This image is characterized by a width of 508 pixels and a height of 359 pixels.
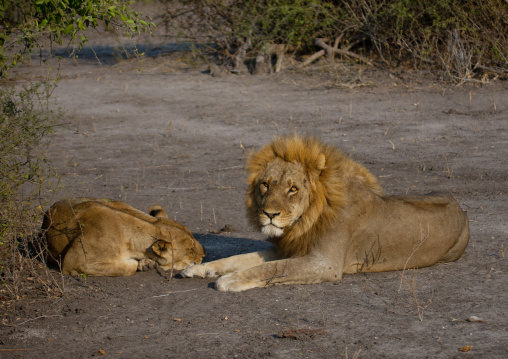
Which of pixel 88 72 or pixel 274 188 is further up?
pixel 274 188

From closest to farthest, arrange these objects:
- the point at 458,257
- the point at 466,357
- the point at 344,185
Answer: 1. the point at 466,357
2. the point at 344,185
3. the point at 458,257

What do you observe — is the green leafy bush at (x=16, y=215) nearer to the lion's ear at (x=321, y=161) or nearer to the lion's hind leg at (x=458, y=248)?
the lion's ear at (x=321, y=161)

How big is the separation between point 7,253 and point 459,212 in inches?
130

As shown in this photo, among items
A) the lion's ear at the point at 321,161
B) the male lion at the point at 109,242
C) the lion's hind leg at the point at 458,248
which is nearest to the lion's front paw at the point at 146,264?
the male lion at the point at 109,242

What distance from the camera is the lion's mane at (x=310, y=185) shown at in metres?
4.93

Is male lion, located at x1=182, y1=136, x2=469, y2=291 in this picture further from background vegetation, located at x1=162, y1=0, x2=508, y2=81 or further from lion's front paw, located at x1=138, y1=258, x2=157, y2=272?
background vegetation, located at x1=162, y1=0, x2=508, y2=81

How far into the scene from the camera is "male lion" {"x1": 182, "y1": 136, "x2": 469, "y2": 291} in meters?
4.86

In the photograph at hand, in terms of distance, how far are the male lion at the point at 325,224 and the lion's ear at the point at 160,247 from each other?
26 centimetres

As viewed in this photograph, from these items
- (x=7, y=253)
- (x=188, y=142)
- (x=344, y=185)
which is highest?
(x=344, y=185)

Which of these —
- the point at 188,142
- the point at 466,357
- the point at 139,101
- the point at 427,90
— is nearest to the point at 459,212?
the point at 466,357

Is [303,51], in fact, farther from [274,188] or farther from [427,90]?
[274,188]

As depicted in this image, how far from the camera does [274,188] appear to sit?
4.86 meters

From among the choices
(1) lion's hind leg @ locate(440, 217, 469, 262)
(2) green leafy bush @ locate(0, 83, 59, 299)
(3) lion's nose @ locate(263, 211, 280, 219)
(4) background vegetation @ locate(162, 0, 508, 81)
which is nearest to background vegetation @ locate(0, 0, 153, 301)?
(2) green leafy bush @ locate(0, 83, 59, 299)

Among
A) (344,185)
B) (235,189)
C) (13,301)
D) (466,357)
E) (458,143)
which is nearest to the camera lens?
(466,357)
